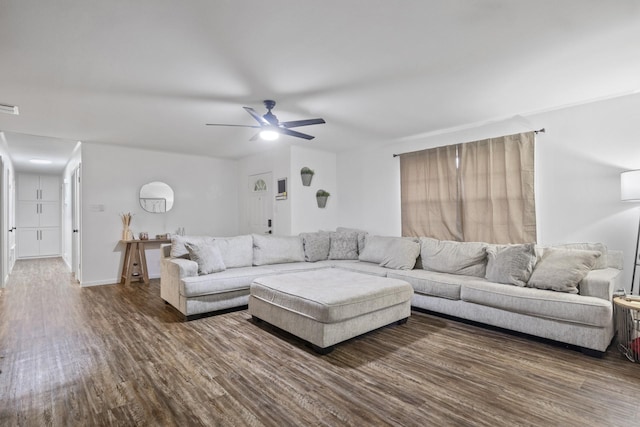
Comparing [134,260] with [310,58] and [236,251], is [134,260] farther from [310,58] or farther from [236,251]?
[310,58]

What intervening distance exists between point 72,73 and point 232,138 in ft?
8.16

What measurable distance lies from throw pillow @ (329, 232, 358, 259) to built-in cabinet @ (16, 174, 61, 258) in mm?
8785

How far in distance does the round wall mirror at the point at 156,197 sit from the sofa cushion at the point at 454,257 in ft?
15.6

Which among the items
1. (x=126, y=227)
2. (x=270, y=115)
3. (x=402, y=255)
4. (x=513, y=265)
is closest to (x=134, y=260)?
(x=126, y=227)

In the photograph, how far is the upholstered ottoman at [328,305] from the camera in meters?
2.70

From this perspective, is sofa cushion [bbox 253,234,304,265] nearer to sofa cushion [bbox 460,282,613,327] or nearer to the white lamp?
sofa cushion [bbox 460,282,613,327]

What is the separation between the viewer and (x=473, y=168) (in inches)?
175

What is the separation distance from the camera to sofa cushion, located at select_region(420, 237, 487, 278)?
3812mm

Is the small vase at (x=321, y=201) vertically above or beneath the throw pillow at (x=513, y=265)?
above

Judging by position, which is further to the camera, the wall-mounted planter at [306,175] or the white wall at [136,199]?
the wall-mounted planter at [306,175]

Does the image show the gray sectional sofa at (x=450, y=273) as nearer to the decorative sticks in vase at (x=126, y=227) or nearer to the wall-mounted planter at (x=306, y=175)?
the wall-mounted planter at (x=306, y=175)

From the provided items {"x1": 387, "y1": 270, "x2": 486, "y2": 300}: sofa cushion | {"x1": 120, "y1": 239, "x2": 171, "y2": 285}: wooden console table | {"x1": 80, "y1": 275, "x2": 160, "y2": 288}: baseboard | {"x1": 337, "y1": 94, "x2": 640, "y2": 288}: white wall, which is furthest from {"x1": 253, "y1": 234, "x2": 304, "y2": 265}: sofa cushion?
{"x1": 337, "y1": 94, "x2": 640, "y2": 288}: white wall

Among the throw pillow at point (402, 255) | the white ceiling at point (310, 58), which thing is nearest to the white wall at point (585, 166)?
the white ceiling at point (310, 58)

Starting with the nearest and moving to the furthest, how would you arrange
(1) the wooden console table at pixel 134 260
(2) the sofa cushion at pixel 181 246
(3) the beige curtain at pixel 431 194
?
1. (2) the sofa cushion at pixel 181 246
2. (3) the beige curtain at pixel 431 194
3. (1) the wooden console table at pixel 134 260
